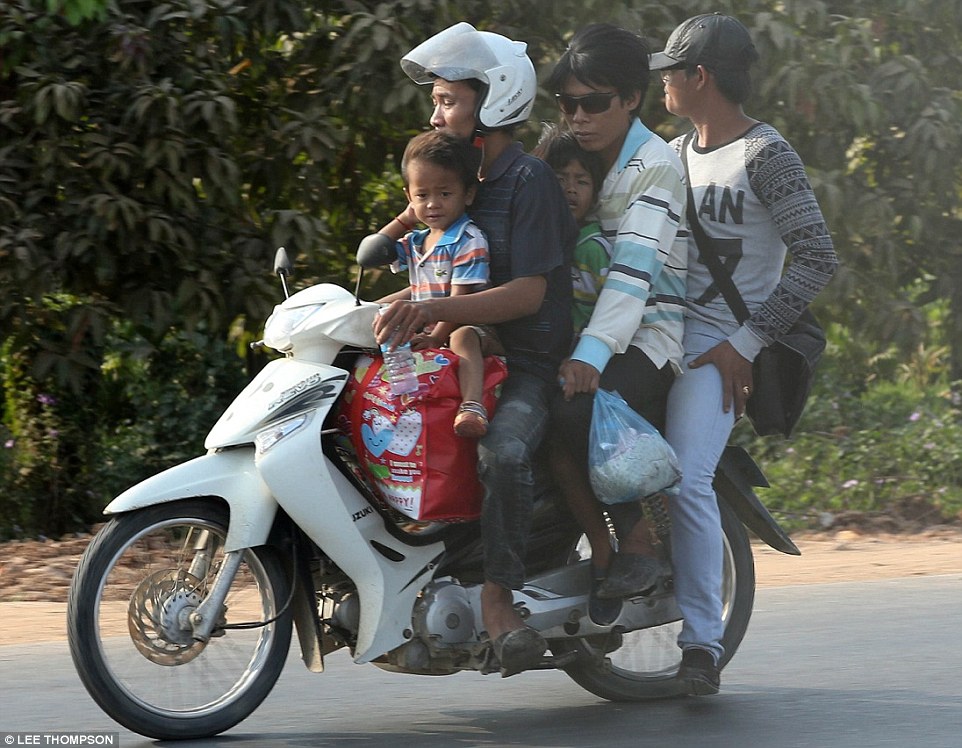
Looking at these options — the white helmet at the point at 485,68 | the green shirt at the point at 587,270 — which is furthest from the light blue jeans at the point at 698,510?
the white helmet at the point at 485,68

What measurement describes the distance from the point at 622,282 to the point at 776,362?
650 mm

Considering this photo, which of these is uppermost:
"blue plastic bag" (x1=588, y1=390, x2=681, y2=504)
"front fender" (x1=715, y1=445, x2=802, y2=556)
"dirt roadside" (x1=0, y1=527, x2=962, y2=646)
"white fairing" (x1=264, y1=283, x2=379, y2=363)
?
"white fairing" (x1=264, y1=283, x2=379, y2=363)

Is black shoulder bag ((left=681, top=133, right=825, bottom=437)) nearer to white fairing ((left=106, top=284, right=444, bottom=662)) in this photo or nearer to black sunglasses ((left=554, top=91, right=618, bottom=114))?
black sunglasses ((left=554, top=91, right=618, bottom=114))

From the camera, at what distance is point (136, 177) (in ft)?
25.6

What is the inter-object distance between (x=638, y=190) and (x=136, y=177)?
3.78 meters

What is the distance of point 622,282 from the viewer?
4.62 metres

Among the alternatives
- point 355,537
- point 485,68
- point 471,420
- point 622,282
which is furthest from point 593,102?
point 355,537

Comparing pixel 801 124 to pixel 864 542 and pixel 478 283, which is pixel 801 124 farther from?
pixel 478 283

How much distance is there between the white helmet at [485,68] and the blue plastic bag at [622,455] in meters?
0.83

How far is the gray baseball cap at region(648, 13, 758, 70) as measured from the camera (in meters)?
4.88

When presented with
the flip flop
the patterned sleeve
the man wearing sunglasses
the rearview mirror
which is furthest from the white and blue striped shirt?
the flip flop

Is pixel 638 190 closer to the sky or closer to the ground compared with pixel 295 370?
closer to the sky

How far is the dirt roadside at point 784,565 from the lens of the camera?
685 centimetres

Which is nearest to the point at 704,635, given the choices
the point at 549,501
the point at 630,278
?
the point at 549,501
